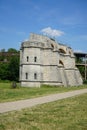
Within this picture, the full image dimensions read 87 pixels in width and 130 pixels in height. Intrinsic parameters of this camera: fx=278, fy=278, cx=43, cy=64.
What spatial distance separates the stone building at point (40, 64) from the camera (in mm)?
48344

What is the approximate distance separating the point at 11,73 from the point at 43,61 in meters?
29.0

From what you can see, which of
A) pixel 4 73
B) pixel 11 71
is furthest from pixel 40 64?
pixel 4 73

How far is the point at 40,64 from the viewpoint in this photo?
4978cm

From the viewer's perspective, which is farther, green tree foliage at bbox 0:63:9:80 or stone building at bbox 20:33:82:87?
green tree foliage at bbox 0:63:9:80

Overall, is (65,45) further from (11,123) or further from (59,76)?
(11,123)

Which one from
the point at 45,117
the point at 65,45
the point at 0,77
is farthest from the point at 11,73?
the point at 45,117

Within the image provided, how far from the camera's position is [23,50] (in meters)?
49.1

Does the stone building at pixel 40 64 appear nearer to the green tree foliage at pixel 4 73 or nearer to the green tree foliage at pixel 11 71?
the green tree foliage at pixel 11 71

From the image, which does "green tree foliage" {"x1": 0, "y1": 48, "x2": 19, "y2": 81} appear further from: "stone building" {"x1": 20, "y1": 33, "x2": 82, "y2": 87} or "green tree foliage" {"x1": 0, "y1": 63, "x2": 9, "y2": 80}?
"stone building" {"x1": 20, "y1": 33, "x2": 82, "y2": 87}

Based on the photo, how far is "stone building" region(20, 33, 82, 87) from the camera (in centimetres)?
4834

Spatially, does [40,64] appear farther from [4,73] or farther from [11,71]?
[4,73]

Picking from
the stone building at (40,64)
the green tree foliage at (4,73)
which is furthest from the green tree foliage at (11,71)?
the stone building at (40,64)

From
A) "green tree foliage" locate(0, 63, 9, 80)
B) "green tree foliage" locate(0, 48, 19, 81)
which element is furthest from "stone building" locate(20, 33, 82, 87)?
"green tree foliage" locate(0, 63, 9, 80)

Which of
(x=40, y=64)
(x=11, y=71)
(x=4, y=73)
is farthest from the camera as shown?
(x=4, y=73)
